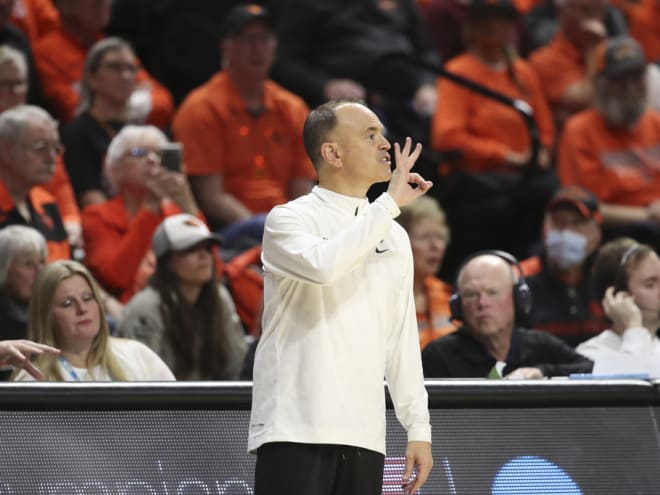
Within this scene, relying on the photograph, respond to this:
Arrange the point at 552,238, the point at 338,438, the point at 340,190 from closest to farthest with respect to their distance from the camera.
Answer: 1. the point at 338,438
2. the point at 340,190
3. the point at 552,238

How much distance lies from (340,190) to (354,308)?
1.06ft

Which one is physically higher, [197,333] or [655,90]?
[655,90]

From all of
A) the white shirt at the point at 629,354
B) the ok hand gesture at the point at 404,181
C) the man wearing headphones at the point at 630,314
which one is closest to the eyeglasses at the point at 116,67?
the man wearing headphones at the point at 630,314

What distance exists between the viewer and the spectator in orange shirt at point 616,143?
339 inches

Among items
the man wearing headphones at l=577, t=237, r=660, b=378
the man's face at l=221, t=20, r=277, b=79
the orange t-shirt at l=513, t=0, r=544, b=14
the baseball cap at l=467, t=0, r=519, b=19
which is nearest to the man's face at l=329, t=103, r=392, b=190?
the man wearing headphones at l=577, t=237, r=660, b=378

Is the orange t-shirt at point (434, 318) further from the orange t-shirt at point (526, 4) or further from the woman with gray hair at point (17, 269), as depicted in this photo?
the orange t-shirt at point (526, 4)

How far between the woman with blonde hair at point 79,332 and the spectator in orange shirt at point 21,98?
1863 mm

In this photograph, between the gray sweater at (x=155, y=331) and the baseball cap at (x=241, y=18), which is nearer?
the gray sweater at (x=155, y=331)

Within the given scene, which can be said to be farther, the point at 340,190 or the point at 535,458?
the point at 535,458

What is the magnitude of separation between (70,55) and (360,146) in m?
5.06

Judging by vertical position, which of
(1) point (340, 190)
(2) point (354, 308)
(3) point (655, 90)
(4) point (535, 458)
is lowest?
(4) point (535, 458)

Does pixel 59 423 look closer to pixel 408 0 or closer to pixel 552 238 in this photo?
pixel 552 238

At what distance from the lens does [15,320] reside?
591cm

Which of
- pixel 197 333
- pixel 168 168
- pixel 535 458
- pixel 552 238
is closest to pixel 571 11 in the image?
pixel 552 238
